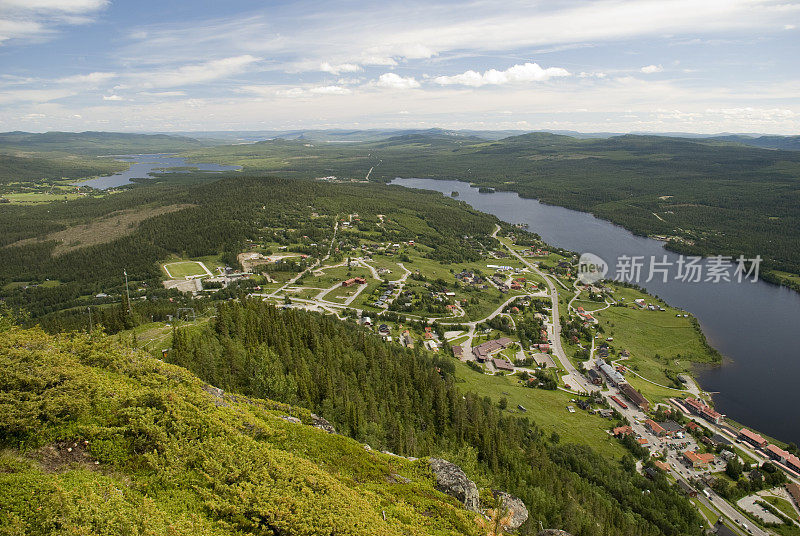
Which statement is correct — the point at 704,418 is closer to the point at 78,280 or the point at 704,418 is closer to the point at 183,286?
the point at 183,286

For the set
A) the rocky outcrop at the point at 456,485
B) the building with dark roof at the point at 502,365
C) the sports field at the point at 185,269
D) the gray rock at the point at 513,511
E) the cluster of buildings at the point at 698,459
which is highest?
the rocky outcrop at the point at 456,485

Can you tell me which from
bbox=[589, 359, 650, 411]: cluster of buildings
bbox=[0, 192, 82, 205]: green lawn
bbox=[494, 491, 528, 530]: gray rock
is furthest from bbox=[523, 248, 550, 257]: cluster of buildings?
bbox=[0, 192, 82, 205]: green lawn

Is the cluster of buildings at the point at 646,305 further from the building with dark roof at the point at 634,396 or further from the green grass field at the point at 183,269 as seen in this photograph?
the green grass field at the point at 183,269

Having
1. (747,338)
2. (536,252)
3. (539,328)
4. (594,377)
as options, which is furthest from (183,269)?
(747,338)

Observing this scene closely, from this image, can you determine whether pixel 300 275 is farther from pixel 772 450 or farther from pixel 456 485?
pixel 772 450

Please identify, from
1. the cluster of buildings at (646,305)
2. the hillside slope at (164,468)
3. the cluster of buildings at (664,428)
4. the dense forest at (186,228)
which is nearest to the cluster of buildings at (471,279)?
the dense forest at (186,228)
